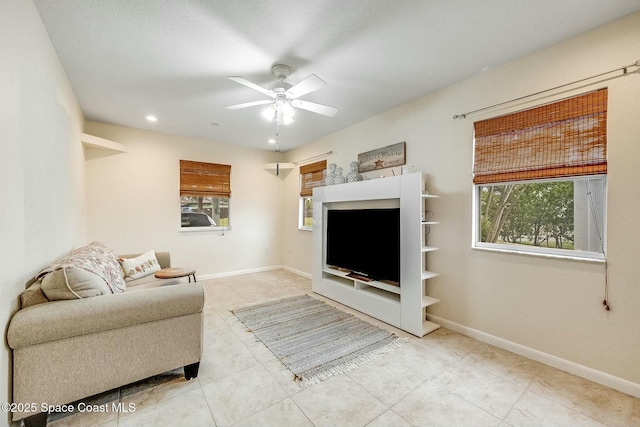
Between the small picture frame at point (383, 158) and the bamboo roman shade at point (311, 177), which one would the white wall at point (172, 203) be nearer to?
the bamboo roman shade at point (311, 177)

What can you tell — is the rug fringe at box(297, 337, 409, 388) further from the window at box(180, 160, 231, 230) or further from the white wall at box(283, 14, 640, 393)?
the window at box(180, 160, 231, 230)

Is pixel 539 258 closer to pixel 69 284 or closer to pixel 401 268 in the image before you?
pixel 401 268

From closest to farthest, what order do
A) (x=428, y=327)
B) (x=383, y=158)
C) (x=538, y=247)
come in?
(x=538, y=247)
(x=428, y=327)
(x=383, y=158)

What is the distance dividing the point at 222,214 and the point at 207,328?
277 centimetres

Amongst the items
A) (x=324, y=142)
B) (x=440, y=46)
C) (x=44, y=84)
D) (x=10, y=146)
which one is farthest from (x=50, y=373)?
(x=324, y=142)

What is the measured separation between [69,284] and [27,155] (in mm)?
865

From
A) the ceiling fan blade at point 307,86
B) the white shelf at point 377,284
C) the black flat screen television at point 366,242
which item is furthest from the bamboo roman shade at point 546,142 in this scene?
the ceiling fan blade at point 307,86

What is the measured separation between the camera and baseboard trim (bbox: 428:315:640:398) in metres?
1.89

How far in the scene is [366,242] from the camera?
3391mm

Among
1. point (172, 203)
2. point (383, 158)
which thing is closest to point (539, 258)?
point (383, 158)

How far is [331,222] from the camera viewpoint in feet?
13.1

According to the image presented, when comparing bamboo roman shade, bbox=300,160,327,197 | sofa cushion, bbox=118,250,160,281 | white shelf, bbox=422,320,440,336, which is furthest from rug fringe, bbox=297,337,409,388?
bamboo roman shade, bbox=300,160,327,197

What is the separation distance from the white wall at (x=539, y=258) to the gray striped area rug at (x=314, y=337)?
0.97 metres

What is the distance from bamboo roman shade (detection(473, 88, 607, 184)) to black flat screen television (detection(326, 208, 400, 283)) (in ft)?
3.48
